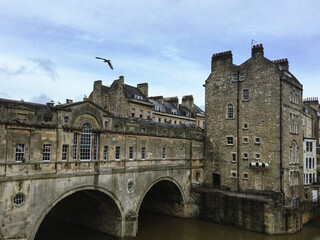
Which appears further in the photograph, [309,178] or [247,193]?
[309,178]

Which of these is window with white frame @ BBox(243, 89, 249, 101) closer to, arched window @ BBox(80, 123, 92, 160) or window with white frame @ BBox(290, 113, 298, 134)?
window with white frame @ BBox(290, 113, 298, 134)

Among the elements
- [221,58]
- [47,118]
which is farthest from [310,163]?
[47,118]

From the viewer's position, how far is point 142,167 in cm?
2477

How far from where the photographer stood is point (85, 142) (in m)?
20.3

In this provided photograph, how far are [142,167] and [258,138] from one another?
1284 cm

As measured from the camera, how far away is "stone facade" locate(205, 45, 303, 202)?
28.0 meters

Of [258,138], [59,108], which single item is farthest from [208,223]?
[59,108]

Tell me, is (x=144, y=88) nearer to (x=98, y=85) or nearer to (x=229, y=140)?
(x=98, y=85)

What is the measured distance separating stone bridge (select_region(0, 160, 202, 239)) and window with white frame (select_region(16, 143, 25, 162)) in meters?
A: 0.40

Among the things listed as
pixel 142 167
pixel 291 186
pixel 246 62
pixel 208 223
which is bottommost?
pixel 208 223

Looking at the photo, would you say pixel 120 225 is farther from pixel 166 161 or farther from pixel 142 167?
pixel 166 161

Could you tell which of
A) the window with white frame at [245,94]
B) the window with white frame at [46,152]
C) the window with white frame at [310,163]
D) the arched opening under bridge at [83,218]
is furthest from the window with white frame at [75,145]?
the window with white frame at [310,163]

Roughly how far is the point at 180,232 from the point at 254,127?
→ 13081 mm

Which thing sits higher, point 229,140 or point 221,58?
point 221,58
